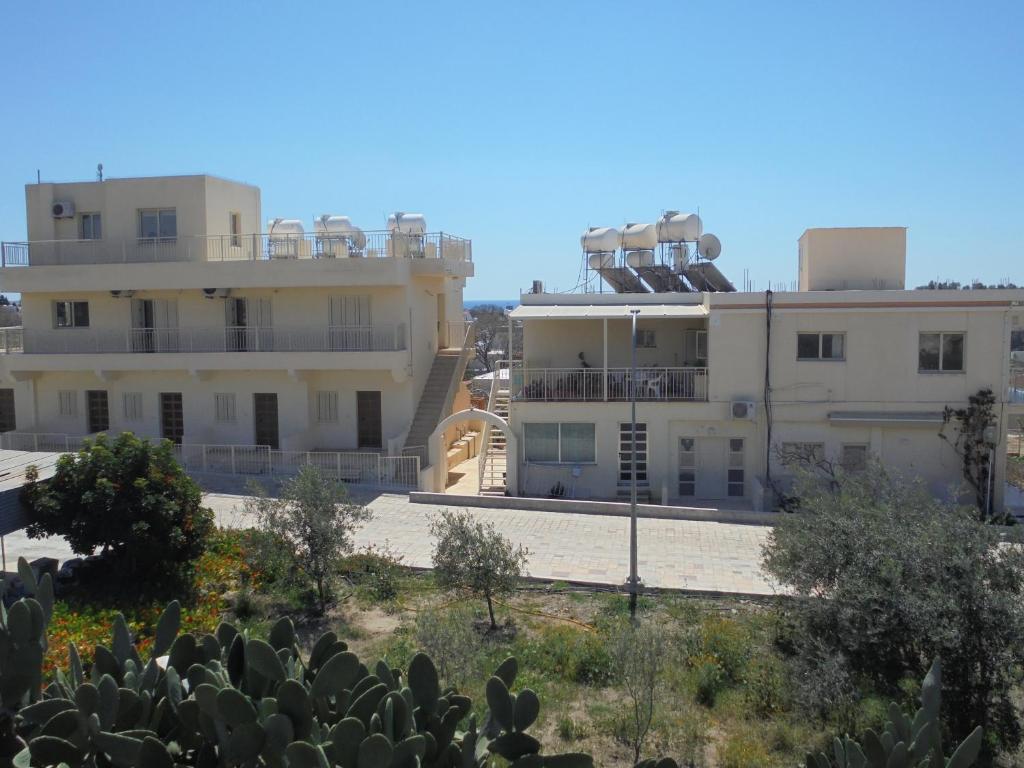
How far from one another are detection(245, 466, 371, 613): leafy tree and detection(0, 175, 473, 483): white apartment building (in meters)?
10.1

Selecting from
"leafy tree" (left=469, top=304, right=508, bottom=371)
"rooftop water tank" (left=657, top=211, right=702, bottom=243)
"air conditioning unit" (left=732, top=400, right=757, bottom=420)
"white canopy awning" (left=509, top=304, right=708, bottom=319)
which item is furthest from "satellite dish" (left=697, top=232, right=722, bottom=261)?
"leafy tree" (left=469, top=304, right=508, bottom=371)

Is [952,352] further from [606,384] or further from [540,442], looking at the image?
Answer: [540,442]

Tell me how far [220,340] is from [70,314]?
17.9 ft

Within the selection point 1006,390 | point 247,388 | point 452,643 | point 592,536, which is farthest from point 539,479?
point 452,643

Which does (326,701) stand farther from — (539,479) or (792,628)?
(539,479)

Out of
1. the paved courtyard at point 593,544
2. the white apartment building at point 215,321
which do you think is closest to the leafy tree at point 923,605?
the paved courtyard at point 593,544

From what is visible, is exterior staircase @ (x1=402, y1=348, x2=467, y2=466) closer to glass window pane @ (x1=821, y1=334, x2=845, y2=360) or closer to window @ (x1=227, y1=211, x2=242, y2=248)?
window @ (x1=227, y1=211, x2=242, y2=248)

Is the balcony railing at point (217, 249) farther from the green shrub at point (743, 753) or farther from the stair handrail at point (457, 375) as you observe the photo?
the green shrub at point (743, 753)

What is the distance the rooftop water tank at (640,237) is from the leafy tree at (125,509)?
1799cm

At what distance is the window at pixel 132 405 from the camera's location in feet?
90.6

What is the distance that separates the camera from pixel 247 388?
26797mm

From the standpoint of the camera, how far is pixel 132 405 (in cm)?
2769

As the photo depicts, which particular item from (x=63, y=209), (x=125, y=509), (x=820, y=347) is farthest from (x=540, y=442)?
(x=63, y=209)

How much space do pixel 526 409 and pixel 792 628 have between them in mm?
12200
